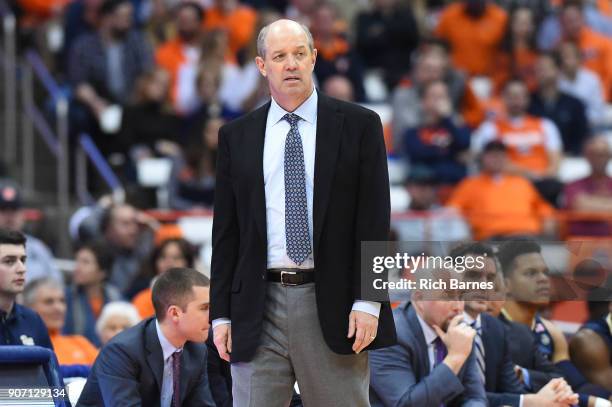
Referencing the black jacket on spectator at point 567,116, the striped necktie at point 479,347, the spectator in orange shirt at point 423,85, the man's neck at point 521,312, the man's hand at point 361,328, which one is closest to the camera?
the man's hand at point 361,328

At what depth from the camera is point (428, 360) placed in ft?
22.1

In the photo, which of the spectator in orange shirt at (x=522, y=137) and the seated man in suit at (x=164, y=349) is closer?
the seated man in suit at (x=164, y=349)

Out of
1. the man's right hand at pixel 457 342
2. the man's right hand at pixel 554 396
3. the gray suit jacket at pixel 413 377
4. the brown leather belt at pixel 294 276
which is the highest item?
the brown leather belt at pixel 294 276

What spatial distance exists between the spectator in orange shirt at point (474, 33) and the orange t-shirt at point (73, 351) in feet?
26.5

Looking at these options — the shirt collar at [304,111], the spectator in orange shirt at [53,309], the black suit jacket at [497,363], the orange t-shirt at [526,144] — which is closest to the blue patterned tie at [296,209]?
the shirt collar at [304,111]

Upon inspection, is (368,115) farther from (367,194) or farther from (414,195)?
(414,195)

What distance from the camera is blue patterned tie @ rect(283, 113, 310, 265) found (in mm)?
5211

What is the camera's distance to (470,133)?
13656mm

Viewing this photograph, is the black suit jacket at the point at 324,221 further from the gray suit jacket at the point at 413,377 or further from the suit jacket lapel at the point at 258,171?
the gray suit jacket at the point at 413,377

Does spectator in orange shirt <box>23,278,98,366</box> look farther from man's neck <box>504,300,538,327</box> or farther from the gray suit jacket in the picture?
man's neck <box>504,300,538,327</box>

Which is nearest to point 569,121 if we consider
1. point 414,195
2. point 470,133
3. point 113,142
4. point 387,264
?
point 470,133

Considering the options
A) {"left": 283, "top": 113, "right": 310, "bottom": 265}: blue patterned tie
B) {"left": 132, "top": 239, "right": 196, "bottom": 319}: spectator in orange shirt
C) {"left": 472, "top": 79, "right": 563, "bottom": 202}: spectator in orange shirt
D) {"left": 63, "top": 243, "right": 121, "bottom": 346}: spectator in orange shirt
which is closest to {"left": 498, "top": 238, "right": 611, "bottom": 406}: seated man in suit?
{"left": 283, "top": 113, "right": 310, "bottom": 265}: blue patterned tie

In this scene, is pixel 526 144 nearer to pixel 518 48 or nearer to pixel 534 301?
pixel 518 48

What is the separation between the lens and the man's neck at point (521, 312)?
7.53 m
